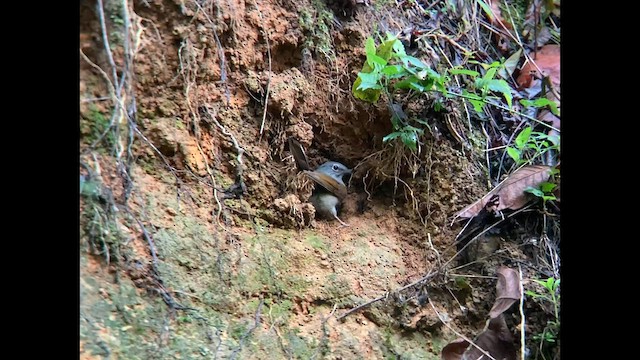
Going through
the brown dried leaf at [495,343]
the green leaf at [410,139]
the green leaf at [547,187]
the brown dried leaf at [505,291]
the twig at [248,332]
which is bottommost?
the brown dried leaf at [495,343]

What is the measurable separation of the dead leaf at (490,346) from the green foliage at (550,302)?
14 cm

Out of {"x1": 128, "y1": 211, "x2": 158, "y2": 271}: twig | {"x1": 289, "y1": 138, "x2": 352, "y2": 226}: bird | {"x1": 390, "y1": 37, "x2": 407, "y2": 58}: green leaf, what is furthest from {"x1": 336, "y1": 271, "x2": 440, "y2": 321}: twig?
{"x1": 390, "y1": 37, "x2": 407, "y2": 58}: green leaf

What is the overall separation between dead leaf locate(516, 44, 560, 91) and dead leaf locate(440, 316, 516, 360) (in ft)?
4.94

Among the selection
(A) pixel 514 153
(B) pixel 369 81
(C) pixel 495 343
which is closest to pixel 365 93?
(B) pixel 369 81

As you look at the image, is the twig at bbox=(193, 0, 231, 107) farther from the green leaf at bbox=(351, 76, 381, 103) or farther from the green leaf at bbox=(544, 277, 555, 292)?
the green leaf at bbox=(544, 277, 555, 292)

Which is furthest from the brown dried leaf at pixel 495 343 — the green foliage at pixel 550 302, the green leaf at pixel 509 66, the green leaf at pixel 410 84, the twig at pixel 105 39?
the twig at pixel 105 39

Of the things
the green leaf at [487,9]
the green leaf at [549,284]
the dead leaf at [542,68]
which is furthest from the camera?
the green leaf at [487,9]

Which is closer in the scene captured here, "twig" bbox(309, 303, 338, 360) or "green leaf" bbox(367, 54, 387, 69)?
"twig" bbox(309, 303, 338, 360)

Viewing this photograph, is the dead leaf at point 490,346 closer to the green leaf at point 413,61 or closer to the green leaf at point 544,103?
the green leaf at point 544,103

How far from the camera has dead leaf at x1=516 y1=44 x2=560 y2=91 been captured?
3.44 m

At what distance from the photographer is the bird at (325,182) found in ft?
9.53

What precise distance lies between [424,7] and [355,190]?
4.04 ft

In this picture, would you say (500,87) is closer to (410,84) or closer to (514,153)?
(514,153)

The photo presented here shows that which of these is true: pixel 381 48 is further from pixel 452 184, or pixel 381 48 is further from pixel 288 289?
pixel 288 289
